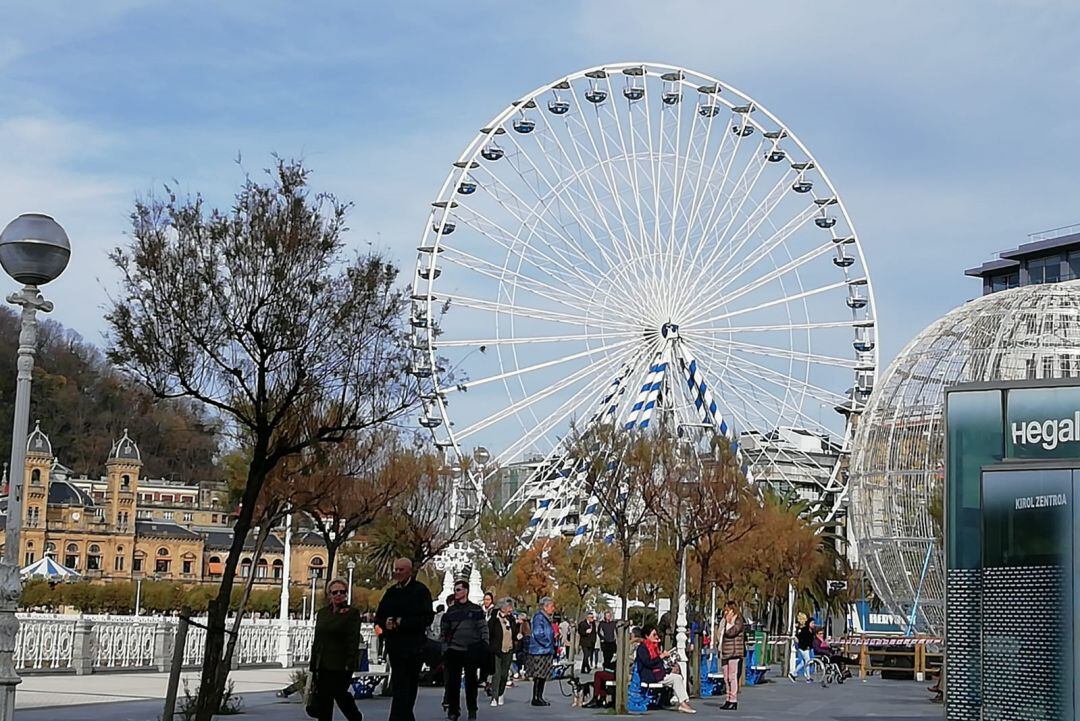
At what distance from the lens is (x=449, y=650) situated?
733 inches

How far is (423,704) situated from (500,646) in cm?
140

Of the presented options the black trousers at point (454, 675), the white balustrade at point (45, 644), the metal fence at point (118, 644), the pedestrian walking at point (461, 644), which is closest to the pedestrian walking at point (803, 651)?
the metal fence at point (118, 644)

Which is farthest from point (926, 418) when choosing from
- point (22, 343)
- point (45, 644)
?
point (22, 343)

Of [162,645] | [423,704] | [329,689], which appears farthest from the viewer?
[162,645]

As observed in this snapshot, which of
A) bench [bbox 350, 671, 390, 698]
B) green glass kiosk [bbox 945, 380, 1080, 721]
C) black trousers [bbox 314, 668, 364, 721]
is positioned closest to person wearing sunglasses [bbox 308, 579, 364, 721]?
black trousers [bbox 314, 668, 364, 721]

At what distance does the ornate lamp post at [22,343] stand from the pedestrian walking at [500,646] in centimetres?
1097

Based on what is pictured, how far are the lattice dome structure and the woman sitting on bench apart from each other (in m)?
13.5

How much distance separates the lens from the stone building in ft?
440

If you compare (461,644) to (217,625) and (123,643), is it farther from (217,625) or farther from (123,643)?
(123,643)

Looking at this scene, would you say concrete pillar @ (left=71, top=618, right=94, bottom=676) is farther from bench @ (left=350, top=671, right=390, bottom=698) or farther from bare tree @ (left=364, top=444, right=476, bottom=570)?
bare tree @ (left=364, top=444, right=476, bottom=570)

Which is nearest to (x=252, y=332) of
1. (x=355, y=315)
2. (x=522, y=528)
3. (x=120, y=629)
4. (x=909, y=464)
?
(x=355, y=315)

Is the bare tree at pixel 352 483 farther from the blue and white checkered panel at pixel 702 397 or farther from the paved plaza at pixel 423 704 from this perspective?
the blue and white checkered panel at pixel 702 397

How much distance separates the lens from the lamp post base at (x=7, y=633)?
11.1 meters

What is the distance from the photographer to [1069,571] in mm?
11484
